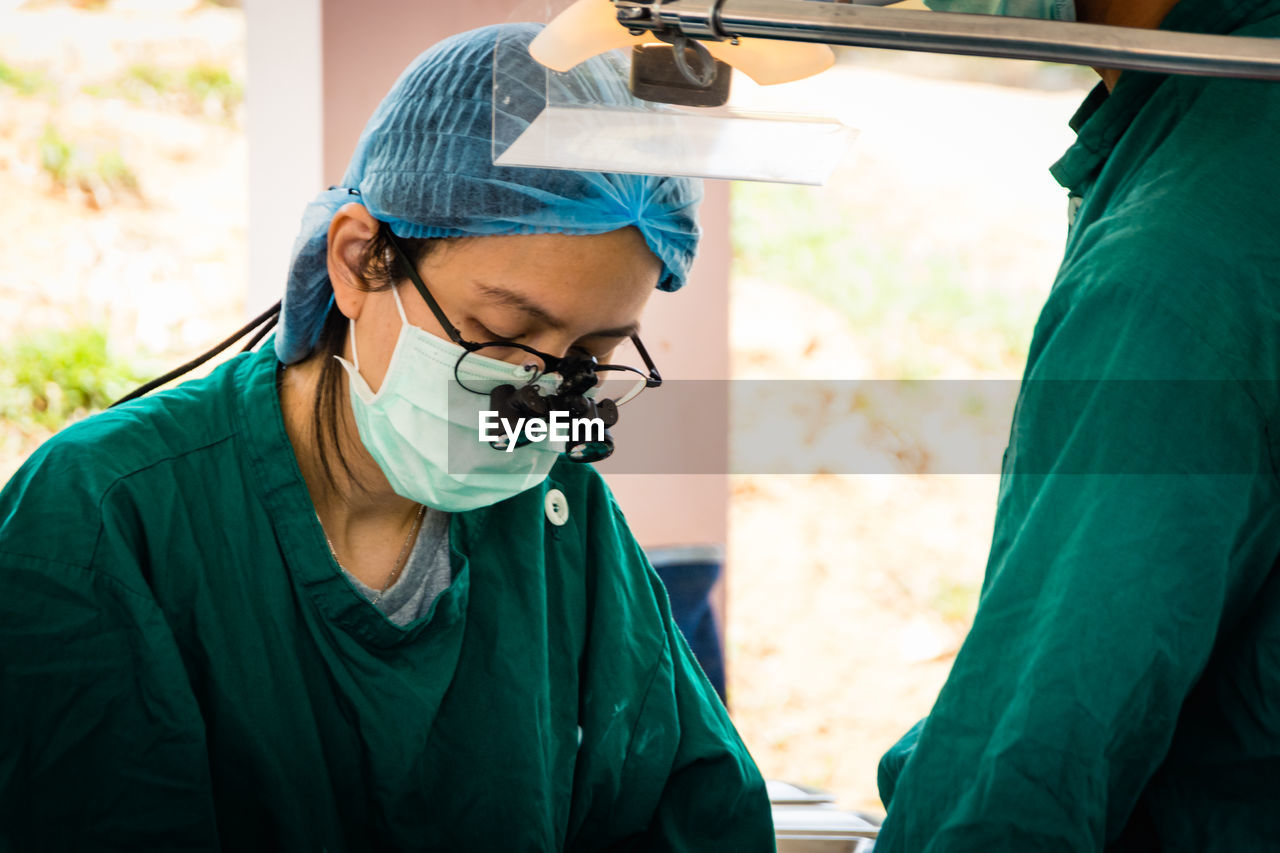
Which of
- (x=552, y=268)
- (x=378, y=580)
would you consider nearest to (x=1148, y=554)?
(x=552, y=268)

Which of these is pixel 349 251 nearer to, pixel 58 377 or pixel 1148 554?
pixel 1148 554

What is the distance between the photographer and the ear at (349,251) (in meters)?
1.24

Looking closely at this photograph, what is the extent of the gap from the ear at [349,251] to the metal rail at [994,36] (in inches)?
26.3

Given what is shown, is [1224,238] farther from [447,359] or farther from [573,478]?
[573,478]

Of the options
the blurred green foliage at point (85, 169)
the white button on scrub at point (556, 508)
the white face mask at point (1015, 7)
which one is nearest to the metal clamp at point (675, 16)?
the white face mask at point (1015, 7)

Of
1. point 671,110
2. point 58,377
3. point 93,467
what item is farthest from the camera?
point 58,377

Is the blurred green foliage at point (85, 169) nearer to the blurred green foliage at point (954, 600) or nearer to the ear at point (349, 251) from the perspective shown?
the blurred green foliage at point (954, 600)

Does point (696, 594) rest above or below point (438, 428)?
below

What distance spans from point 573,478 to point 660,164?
749 millimetres

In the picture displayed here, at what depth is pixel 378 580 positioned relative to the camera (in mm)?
1348

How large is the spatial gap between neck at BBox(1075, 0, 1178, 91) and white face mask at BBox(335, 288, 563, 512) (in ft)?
2.07

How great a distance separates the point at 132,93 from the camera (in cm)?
470

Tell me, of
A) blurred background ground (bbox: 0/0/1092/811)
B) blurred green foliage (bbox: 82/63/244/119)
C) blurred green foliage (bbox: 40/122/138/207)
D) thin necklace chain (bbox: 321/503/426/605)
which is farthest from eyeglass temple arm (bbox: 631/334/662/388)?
blurred green foliage (bbox: 82/63/244/119)

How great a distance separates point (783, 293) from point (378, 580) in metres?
3.62
